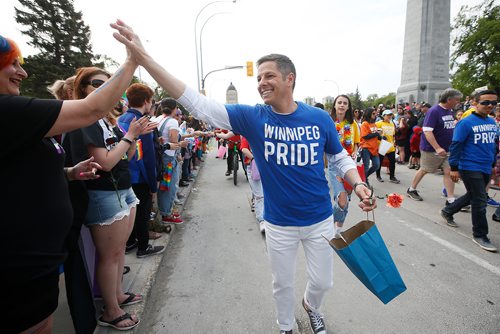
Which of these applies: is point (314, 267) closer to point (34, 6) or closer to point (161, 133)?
point (161, 133)

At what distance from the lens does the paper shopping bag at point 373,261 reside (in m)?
1.59

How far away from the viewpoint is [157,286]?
9.77ft

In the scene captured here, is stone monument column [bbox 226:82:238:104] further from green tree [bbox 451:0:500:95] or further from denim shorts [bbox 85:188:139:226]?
denim shorts [bbox 85:188:139:226]

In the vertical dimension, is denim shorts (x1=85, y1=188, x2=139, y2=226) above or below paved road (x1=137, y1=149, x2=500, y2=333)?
above

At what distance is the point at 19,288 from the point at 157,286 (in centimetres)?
195

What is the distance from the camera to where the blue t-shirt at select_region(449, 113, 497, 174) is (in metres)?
3.65

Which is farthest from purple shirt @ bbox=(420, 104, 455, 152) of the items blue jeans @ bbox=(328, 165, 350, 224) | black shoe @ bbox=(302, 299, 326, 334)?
black shoe @ bbox=(302, 299, 326, 334)

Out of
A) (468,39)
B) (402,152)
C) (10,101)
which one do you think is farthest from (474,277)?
(468,39)

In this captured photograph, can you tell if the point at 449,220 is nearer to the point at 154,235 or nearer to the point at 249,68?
the point at 154,235

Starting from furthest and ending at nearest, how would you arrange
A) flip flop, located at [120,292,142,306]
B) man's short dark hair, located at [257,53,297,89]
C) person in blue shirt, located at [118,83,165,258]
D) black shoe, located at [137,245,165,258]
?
1. black shoe, located at [137,245,165,258]
2. person in blue shirt, located at [118,83,165,258]
3. flip flop, located at [120,292,142,306]
4. man's short dark hair, located at [257,53,297,89]

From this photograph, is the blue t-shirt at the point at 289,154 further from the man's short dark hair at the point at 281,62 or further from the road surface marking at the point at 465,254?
the road surface marking at the point at 465,254

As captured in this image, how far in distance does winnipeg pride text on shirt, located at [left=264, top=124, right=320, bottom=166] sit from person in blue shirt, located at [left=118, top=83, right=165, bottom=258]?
1.74 meters

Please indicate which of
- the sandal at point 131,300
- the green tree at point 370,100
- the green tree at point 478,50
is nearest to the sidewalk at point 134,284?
the sandal at point 131,300

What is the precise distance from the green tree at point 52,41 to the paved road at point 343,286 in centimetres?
3678
